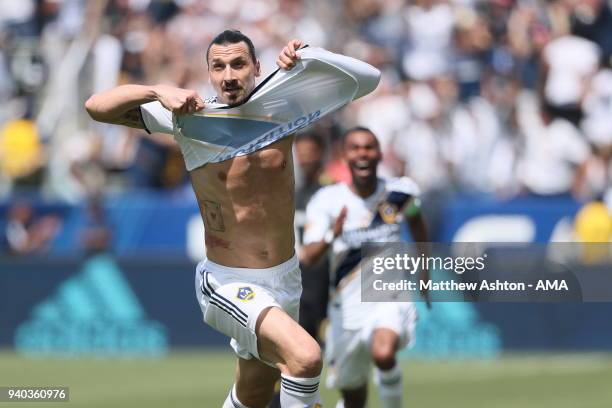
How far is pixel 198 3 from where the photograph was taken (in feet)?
71.6

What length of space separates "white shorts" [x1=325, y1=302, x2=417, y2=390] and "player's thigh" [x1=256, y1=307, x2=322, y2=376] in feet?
10.1

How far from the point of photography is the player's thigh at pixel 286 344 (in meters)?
8.57

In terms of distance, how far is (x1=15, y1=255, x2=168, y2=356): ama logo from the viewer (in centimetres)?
1819

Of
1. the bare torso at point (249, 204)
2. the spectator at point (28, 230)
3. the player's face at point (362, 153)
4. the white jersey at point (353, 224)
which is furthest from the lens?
the spectator at point (28, 230)

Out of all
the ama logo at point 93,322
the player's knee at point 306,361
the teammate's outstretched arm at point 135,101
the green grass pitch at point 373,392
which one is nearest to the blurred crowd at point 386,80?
the ama logo at point 93,322

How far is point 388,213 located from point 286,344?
3.64 metres

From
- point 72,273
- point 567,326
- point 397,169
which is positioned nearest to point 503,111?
point 397,169

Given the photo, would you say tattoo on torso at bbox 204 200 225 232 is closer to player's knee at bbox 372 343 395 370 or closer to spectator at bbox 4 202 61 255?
player's knee at bbox 372 343 395 370

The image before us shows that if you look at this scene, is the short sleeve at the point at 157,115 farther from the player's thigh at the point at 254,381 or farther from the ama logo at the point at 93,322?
the ama logo at the point at 93,322

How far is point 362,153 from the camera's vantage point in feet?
39.0

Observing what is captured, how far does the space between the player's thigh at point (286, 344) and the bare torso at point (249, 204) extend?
1.61 ft

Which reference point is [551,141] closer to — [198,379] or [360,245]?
[198,379]

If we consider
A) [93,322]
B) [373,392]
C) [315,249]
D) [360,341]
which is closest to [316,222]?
[315,249]

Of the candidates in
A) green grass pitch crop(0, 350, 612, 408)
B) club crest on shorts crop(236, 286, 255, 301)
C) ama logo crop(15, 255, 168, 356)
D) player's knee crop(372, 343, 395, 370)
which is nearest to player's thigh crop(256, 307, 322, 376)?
club crest on shorts crop(236, 286, 255, 301)
